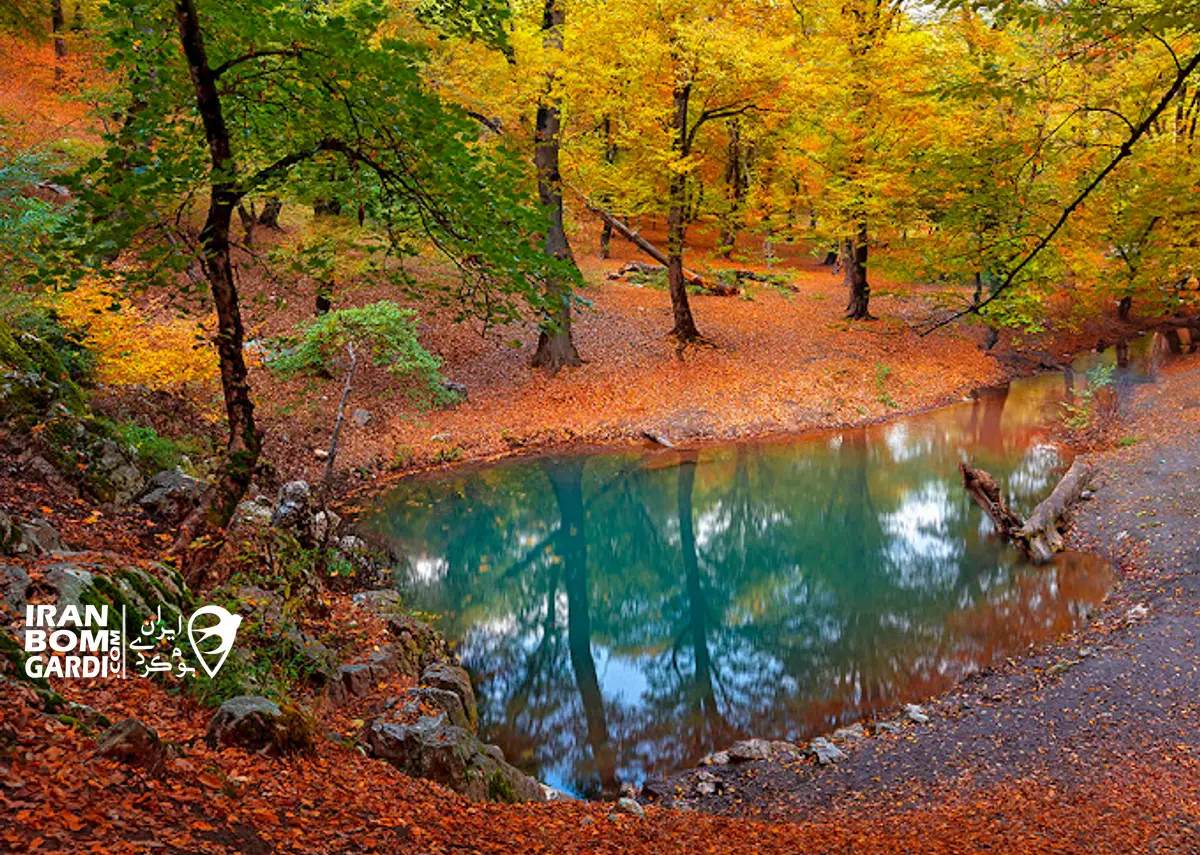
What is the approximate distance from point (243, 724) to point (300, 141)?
417 cm

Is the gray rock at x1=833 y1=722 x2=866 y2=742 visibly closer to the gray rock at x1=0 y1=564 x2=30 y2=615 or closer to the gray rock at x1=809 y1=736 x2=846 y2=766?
the gray rock at x1=809 y1=736 x2=846 y2=766

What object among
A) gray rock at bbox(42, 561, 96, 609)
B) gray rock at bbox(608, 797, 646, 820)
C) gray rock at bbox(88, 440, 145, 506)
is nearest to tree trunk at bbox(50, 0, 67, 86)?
gray rock at bbox(88, 440, 145, 506)

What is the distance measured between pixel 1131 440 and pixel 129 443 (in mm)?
18651

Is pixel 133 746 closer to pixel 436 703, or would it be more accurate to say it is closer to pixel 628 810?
pixel 436 703

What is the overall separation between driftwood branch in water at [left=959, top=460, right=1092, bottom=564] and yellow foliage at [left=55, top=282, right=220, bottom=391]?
12.6 m

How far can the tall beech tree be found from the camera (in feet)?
15.3

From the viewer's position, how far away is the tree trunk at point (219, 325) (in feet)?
17.3

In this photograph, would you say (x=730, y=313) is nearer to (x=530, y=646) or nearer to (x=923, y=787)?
(x=530, y=646)

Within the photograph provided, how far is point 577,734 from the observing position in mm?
8516

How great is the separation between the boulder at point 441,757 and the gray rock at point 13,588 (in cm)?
253

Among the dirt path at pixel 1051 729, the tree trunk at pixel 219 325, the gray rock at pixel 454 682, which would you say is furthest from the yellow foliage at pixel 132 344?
the dirt path at pixel 1051 729

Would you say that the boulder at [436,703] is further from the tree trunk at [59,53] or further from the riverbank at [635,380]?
the tree trunk at [59,53]

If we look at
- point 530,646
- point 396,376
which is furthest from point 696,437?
point 530,646

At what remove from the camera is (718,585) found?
12328 mm
